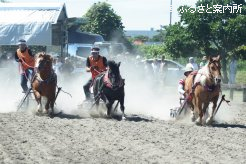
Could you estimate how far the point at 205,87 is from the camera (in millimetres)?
16156

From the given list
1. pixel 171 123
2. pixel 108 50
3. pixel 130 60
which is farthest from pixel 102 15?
pixel 171 123

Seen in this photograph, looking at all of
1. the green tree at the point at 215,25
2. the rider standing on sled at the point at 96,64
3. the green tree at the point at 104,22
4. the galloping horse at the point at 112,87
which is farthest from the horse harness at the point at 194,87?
the green tree at the point at 104,22

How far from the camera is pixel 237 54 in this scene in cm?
3459

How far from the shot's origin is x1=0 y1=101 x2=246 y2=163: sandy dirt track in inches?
446

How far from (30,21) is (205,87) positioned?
631 inches

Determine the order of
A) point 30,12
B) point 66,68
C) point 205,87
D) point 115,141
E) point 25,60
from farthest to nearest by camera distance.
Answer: point 30,12 → point 66,68 → point 25,60 → point 205,87 → point 115,141

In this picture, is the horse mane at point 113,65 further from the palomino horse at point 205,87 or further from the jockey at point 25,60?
the jockey at point 25,60

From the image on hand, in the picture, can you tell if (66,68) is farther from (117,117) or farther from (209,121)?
(209,121)

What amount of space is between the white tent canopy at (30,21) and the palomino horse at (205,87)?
1465 cm

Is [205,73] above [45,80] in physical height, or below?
above

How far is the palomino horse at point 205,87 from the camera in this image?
15.9 m

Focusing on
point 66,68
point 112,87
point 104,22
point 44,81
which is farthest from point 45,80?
point 104,22

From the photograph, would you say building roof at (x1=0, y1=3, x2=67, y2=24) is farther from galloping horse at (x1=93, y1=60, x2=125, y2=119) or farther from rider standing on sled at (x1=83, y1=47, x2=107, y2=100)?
galloping horse at (x1=93, y1=60, x2=125, y2=119)

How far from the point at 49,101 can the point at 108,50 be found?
18669mm
